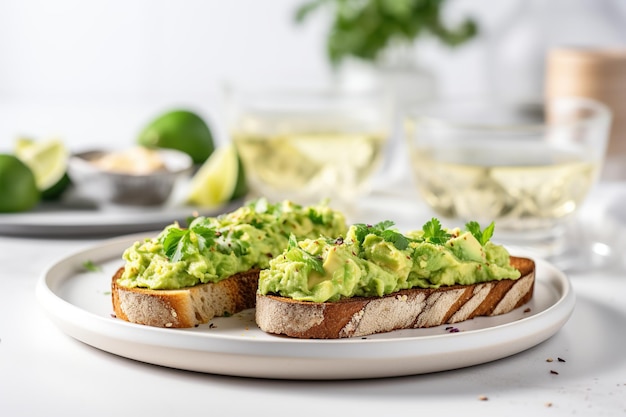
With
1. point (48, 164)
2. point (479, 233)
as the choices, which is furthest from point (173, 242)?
point (48, 164)

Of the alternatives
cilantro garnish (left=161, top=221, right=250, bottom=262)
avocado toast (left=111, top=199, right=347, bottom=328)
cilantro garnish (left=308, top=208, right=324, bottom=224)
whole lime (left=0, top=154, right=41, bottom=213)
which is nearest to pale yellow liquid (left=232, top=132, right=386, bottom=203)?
whole lime (left=0, top=154, right=41, bottom=213)

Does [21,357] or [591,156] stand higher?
[591,156]

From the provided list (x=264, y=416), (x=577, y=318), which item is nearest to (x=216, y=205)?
(x=577, y=318)

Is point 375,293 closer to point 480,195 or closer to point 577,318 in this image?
point 577,318

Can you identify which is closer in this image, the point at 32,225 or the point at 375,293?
the point at 375,293

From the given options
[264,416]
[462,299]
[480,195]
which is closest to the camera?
[264,416]

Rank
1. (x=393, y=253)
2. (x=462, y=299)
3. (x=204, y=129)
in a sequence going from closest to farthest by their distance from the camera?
1. (x=393, y=253)
2. (x=462, y=299)
3. (x=204, y=129)
